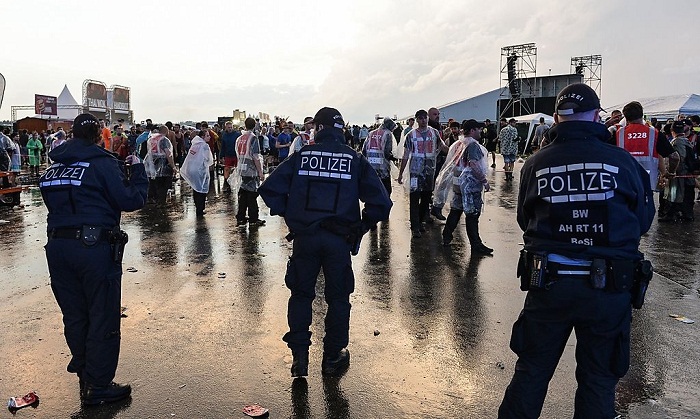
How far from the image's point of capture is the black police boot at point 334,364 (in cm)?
406

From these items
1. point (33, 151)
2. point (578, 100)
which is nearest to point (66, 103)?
point (33, 151)

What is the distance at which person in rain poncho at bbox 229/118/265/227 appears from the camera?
33.6ft

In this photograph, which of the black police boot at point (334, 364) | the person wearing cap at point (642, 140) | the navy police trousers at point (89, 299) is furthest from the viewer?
the person wearing cap at point (642, 140)

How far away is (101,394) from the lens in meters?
3.64

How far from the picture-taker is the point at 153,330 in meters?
4.99

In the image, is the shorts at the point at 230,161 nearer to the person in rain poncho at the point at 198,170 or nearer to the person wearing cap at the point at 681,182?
the person in rain poncho at the point at 198,170

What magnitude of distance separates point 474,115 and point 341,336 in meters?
43.0

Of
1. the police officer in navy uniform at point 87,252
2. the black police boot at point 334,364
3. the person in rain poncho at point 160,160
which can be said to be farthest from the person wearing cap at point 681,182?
the person in rain poncho at point 160,160

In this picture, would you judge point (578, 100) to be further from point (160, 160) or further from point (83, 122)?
point (160, 160)

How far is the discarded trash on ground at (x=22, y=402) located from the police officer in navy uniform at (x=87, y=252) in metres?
0.28

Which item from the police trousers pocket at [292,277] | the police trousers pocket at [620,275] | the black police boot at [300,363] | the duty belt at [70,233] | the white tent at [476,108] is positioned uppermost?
the white tent at [476,108]

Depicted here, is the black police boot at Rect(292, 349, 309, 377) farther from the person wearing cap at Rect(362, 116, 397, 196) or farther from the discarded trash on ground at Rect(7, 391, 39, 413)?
the person wearing cap at Rect(362, 116, 397, 196)

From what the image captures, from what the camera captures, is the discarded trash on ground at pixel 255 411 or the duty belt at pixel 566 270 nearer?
the duty belt at pixel 566 270

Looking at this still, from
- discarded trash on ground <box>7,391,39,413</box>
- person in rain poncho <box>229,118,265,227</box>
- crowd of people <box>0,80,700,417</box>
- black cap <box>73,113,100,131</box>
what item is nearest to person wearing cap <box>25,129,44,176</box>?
person in rain poncho <box>229,118,265,227</box>
